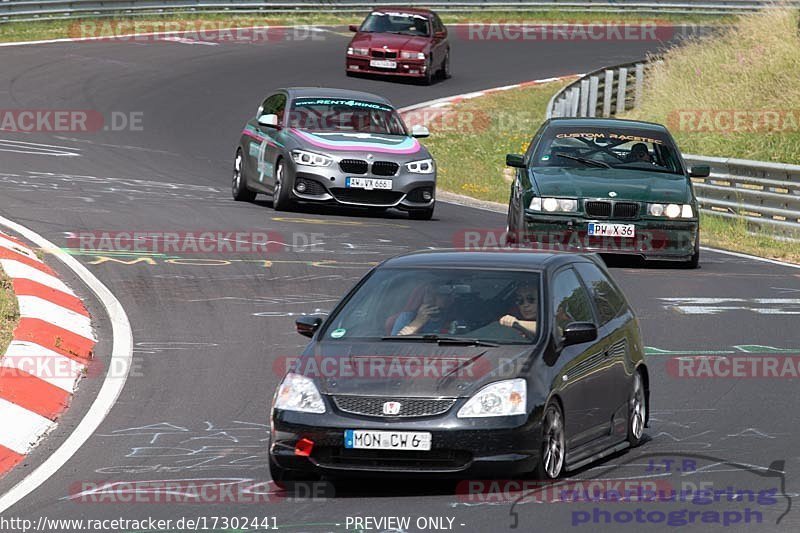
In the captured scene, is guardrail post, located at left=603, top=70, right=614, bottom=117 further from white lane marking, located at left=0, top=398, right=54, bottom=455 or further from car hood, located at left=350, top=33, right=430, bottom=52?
white lane marking, located at left=0, top=398, right=54, bottom=455

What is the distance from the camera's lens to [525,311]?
951 cm

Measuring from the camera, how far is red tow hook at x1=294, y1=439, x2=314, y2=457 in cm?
863

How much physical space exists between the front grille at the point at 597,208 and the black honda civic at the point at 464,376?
7.63 metres

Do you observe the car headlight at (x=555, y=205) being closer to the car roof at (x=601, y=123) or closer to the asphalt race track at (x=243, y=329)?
the asphalt race track at (x=243, y=329)

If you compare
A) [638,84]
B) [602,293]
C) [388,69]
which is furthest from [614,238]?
[638,84]

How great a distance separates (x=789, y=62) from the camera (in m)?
33.1

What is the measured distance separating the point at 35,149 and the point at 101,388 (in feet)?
52.0

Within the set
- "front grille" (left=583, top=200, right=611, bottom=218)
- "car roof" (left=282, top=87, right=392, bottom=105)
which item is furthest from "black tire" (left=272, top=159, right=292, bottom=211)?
"front grille" (left=583, top=200, right=611, bottom=218)

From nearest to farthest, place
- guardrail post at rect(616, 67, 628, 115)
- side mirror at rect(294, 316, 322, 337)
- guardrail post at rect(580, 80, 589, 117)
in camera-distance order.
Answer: side mirror at rect(294, 316, 322, 337), guardrail post at rect(580, 80, 589, 117), guardrail post at rect(616, 67, 628, 115)

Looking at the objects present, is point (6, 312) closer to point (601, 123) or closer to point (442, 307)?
point (442, 307)

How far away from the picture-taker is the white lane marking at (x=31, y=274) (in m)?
14.7

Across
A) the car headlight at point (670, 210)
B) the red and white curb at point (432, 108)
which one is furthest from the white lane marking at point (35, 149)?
the car headlight at point (670, 210)

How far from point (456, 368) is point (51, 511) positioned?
2.22 meters

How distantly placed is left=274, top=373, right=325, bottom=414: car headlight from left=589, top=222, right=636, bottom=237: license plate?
9564 mm
